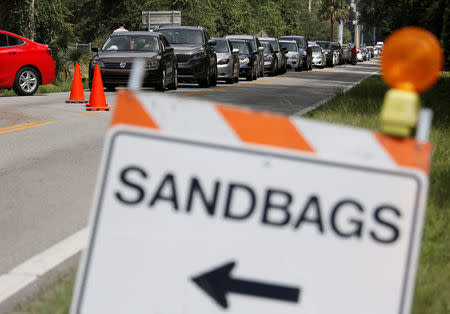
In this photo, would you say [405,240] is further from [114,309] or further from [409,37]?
[114,309]

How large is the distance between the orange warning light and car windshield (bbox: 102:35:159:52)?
20.5 m

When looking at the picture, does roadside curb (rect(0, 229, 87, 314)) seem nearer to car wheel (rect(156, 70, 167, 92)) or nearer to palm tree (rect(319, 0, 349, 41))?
car wheel (rect(156, 70, 167, 92))

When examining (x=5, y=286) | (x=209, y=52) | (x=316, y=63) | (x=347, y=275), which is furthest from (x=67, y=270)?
(x=316, y=63)

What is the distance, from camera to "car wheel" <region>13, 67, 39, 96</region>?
65.4 feet

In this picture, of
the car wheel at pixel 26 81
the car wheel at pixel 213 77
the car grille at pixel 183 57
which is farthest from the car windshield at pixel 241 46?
the car wheel at pixel 26 81

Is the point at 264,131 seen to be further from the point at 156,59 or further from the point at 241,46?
the point at 241,46

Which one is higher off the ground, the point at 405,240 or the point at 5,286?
the point at 405,240

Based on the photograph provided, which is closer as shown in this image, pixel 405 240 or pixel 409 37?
pixel 409 37

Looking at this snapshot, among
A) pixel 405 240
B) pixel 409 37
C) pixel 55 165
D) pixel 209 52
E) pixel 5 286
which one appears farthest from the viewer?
pixel 209 52

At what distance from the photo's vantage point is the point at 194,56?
1011 inches

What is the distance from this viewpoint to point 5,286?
4590mm

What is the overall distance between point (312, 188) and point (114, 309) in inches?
28.1

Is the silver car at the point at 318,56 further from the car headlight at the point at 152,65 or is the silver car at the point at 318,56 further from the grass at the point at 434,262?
the grass at the point at 434,262

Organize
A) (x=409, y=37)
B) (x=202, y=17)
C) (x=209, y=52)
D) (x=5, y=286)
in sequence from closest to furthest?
(x=409, y=37) < (x=5, y=286) < (x=209, y=52) < (x=202, y=17)
